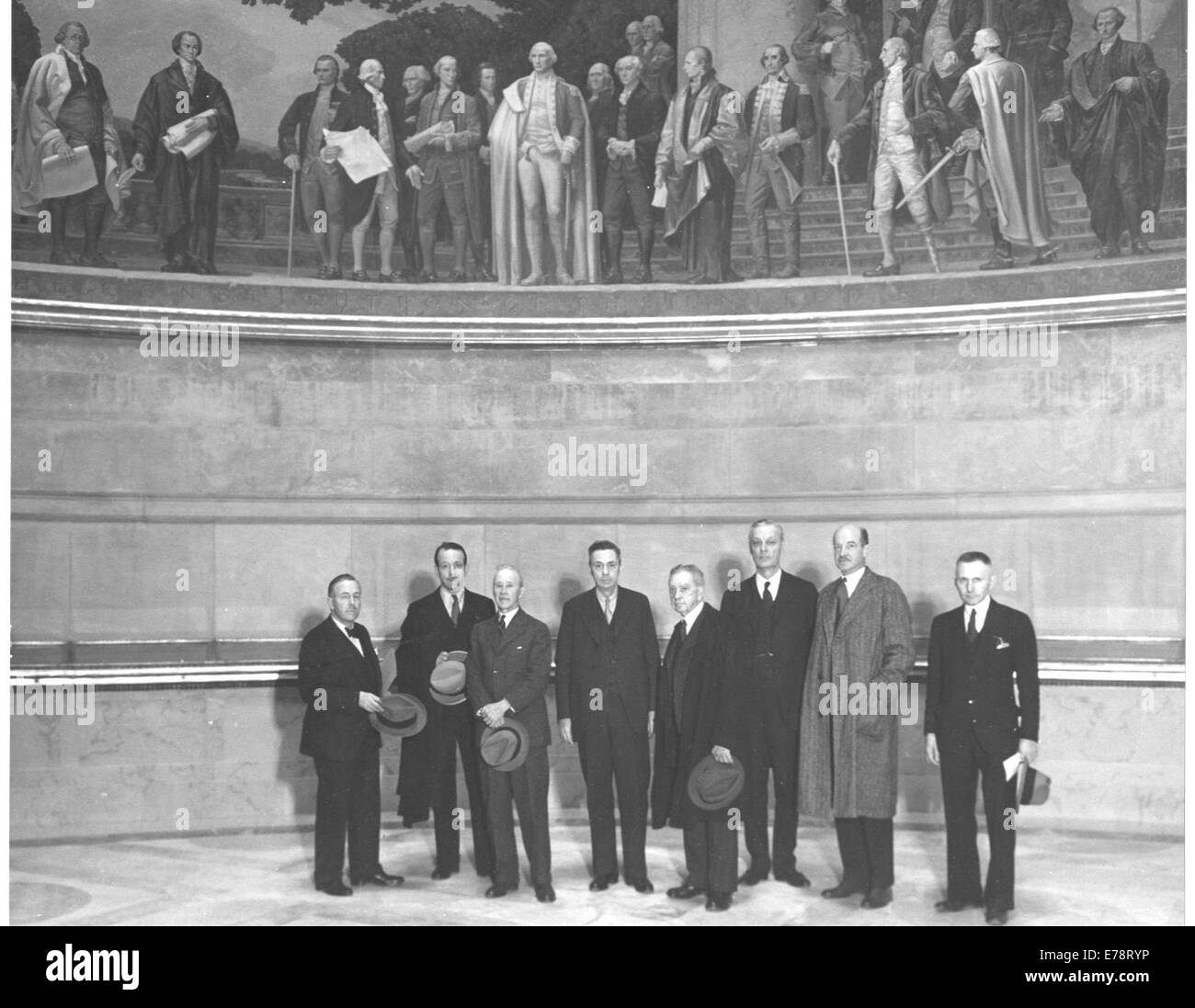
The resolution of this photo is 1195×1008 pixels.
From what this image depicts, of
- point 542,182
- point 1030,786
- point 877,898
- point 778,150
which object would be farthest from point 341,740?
point 778,150

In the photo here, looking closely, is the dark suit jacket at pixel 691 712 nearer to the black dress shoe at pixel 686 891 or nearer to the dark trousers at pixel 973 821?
the black dress shoe at pixel 686 891

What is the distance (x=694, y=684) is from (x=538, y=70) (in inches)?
206

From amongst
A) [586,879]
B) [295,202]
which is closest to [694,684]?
[586,879]

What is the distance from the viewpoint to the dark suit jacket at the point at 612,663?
912 centimetres

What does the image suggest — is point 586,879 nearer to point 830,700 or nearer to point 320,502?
point 830,700

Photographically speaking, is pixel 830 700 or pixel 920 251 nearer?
pixel 830 700

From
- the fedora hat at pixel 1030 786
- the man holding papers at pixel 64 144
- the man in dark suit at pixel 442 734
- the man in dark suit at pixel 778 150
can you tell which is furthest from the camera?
the man in dark suit at pixel 778 150

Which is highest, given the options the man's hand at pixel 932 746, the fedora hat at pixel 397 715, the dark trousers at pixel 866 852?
the fedora hat at pixel 397 715

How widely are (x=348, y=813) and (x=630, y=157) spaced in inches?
212

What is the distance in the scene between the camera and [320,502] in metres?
11.5

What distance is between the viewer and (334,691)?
360 inches

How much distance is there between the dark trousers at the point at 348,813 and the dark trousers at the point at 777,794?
2183mm

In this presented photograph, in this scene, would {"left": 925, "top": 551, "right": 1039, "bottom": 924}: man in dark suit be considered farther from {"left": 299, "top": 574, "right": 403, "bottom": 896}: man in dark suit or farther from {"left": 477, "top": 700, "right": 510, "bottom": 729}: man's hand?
{"left": 299, "top": 574, "right": 403, "bottom": 896}: man in dark suit

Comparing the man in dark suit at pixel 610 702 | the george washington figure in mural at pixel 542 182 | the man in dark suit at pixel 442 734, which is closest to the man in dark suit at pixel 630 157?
the george washington figure in mural at pixel 542 182
